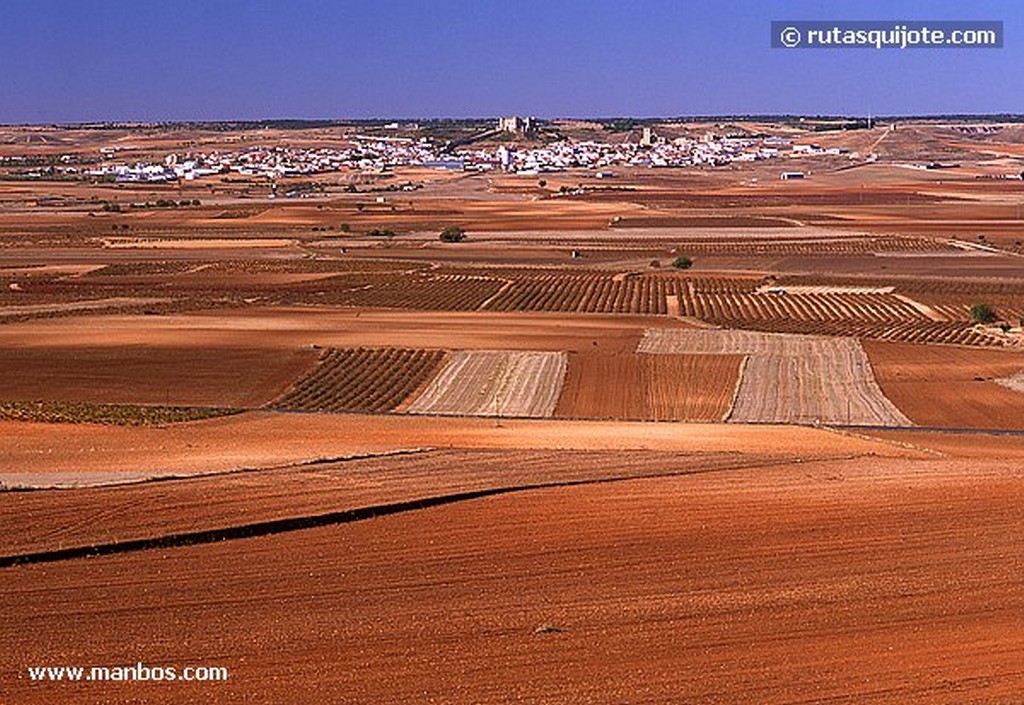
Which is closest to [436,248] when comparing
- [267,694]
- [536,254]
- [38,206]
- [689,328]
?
[536,254]

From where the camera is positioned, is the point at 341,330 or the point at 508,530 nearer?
the point at 508,530

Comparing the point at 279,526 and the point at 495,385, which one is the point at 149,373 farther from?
the point at 279,526

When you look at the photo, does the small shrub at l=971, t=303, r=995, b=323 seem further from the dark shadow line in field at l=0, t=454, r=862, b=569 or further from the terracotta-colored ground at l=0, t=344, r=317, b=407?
the dark shadow line in field at l=0, t=454, r=862, b=569

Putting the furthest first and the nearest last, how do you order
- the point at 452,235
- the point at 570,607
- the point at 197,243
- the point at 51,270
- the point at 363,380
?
the point at 452,235, the point at 197,243, the point at 51,270, the point at 363,380, the point at 570,607

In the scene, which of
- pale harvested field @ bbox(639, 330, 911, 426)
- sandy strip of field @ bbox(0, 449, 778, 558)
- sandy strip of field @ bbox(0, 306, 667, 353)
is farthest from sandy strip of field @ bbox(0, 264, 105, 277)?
sandy strip of field @ bbox(0, 449, 778, 558)

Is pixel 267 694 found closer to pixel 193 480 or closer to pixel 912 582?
pixel 912 582

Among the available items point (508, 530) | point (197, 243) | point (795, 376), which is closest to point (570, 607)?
point (508, 530)
